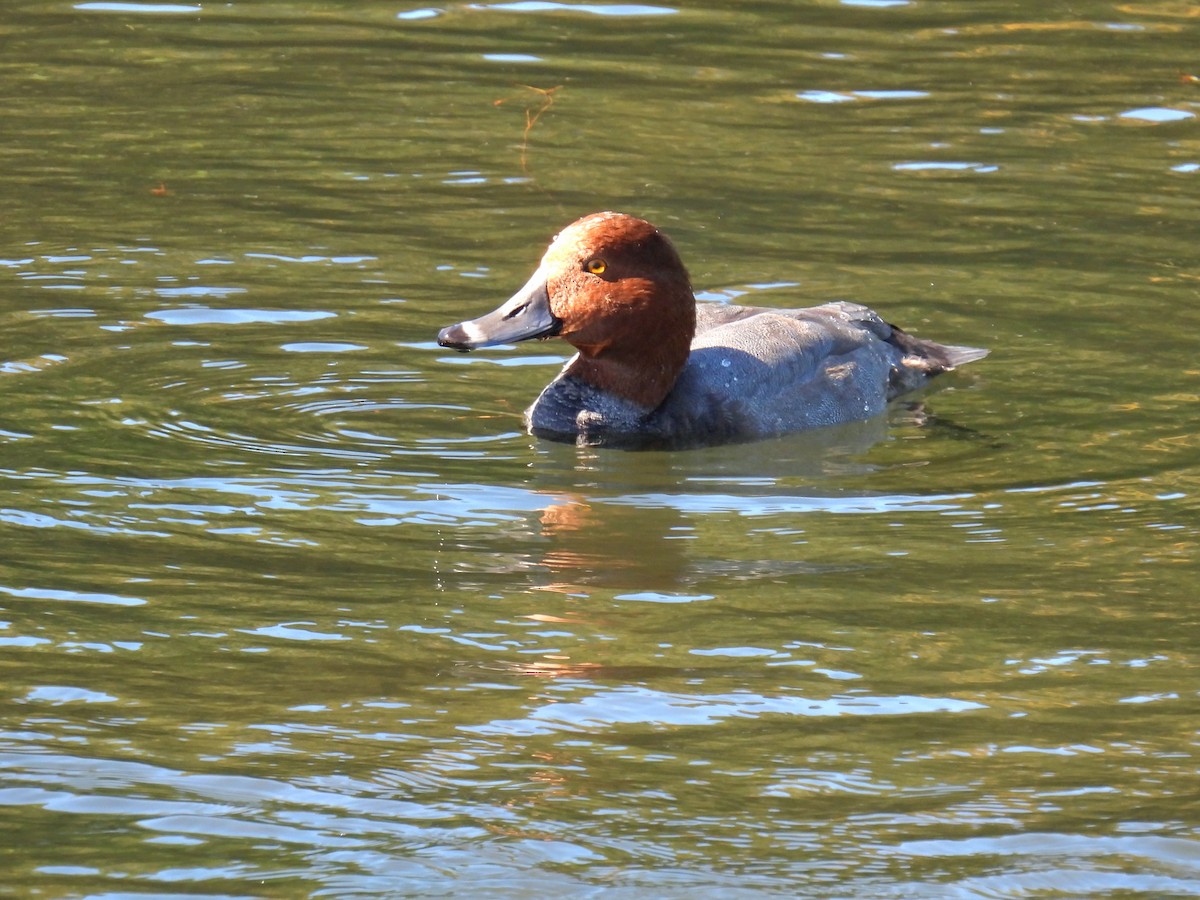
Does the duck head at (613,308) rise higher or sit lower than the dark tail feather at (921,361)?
higher

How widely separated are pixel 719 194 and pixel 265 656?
6654 mm

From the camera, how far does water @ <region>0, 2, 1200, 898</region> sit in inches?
188

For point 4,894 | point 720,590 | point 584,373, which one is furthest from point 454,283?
point 4,894

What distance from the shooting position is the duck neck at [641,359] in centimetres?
862

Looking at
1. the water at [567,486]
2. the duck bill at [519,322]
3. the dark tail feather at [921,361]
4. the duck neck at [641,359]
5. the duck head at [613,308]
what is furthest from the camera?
the dark tail feather at [921,361]

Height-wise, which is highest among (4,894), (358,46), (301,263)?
(358,46)

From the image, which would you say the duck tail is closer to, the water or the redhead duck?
the water

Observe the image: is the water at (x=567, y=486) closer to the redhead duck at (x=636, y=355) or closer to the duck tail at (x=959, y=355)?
the duck tail at (x=959, y=355)

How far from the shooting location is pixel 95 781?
16.0ft

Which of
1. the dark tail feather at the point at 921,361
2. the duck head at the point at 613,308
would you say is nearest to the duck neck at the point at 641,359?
the duck head at the point at 613,308

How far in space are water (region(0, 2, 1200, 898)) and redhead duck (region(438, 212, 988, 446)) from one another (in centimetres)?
22

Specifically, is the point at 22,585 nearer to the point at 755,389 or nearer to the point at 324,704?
the point at 324,704

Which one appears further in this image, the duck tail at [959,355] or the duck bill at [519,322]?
the duck tail at [959,355]

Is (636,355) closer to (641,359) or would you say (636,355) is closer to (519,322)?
(641,359)
